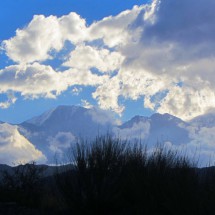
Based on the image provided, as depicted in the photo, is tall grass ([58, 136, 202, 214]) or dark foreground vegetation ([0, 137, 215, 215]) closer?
dark foreground vegetation ([0, 137, 215, 215])

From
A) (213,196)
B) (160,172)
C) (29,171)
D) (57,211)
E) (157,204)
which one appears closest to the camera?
(213,196)

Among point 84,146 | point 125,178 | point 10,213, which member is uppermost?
point 84,146

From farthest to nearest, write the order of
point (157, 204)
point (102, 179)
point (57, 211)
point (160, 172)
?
point (57, 211) < point (102, 179) < point (160, 172) < point (157, 204)

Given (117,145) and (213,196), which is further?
(117,145)

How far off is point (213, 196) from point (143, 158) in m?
4.63

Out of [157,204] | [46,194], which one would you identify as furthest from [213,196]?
[46,194]

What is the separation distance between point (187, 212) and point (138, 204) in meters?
2.23

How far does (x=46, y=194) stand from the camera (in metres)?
23.1

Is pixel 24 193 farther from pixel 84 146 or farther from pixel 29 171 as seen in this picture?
pixel 84 146

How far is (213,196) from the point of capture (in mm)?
11844

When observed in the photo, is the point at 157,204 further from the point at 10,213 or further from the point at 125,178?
the point at 10,213

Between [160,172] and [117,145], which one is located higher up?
[117,145]

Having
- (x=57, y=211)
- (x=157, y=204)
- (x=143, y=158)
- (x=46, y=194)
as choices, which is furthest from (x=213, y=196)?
(x=46, y=194)

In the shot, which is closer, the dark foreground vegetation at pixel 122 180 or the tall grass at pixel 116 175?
the dark foreground vegetation at pixel 122 180
